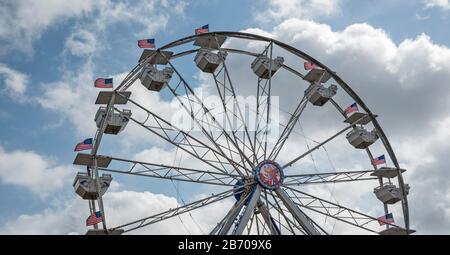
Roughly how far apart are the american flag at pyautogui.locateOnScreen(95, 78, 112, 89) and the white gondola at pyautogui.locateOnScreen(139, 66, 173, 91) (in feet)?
4.71

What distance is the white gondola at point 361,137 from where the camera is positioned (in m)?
28.8

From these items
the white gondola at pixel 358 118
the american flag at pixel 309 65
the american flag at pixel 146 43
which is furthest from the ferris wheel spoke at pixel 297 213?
the american flag at pixel 146 43

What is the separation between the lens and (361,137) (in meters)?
28.8

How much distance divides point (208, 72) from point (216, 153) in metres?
4.11

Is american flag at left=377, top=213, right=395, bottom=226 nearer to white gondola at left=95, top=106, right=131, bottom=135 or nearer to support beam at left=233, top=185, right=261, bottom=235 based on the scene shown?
A: support beam at left=233, top=185, right=261, bottom=235

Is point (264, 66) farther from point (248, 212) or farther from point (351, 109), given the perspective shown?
point (248, 212)

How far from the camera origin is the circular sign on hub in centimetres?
2486

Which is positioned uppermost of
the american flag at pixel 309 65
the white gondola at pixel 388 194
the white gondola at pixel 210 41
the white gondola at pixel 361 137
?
the white gondola at pixel 210 41

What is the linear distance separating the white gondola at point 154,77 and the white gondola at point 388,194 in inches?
448

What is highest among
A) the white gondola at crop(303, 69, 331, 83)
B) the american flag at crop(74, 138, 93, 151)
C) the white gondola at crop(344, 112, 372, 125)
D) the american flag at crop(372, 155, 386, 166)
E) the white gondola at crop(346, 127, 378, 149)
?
the white gondola at crop(303, 69, 331, 83)

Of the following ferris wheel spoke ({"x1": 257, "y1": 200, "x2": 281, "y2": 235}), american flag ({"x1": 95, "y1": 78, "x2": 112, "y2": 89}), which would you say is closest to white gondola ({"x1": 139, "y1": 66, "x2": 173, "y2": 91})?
american flag ({"x1": 95, "y1": 78, "x2": 112, "y2": 89})

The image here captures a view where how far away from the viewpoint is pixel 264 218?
82.1 ft

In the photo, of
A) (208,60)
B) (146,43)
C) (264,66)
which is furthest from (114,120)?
(264,66)

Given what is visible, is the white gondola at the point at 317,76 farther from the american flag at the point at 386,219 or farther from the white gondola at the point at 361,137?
the american flag at the point at 386,219
